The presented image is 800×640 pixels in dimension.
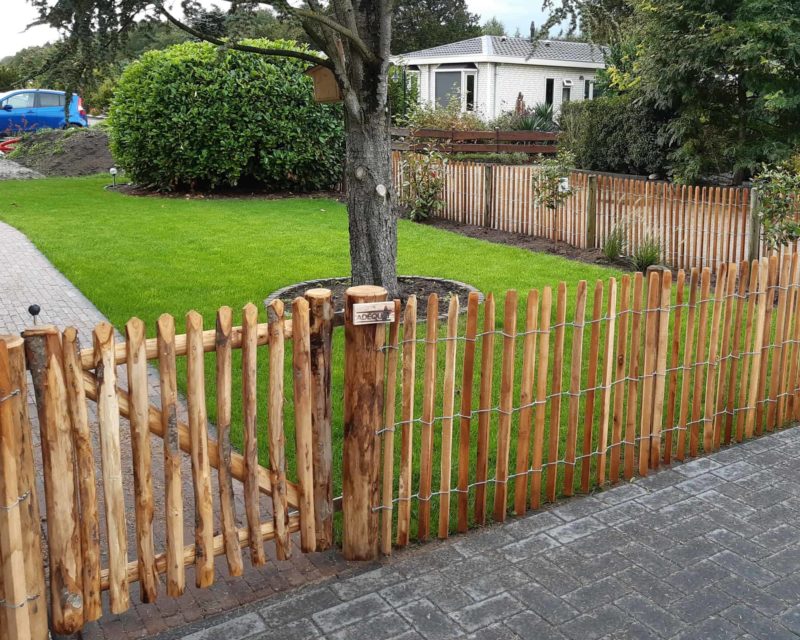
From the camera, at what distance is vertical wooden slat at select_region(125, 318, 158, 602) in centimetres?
325

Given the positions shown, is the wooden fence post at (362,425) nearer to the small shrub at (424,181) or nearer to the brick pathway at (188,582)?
the brick pathway at (188,582)

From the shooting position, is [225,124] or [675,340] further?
[225,124]

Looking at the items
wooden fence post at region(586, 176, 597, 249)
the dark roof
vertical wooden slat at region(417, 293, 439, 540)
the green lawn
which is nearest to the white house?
the dark roof

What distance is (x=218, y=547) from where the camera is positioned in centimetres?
375

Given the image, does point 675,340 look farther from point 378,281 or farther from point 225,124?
point 225,124

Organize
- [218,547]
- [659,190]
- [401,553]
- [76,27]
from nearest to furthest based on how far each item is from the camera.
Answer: [218,547]
[401,553]
[76,27]
[659,190]

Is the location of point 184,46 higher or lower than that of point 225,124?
higher

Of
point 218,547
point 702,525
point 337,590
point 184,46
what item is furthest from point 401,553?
point 184,46

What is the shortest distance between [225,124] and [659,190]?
9983mm

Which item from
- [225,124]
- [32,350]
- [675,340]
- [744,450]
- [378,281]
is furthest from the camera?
[225,124]

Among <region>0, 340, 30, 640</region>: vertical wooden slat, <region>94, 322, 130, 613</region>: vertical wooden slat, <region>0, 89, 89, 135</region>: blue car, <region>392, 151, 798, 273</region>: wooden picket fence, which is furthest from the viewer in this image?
<region>0, 89, 89, 135</region>: blue car

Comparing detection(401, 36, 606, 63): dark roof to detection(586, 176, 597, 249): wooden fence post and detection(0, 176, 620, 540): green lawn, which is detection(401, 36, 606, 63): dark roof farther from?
detection(586, 176, 597, 249): wooden fence post

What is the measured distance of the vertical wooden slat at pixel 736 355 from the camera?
528 cm

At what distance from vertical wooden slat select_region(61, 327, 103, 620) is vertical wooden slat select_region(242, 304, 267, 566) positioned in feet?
2.19
